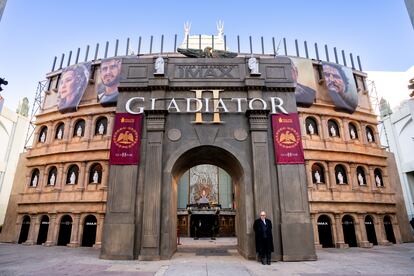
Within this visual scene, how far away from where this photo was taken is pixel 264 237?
11.1 metres

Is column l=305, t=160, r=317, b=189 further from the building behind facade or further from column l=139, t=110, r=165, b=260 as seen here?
the building behind facade

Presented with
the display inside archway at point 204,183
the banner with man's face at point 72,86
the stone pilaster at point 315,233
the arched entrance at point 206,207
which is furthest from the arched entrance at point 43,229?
the stone pilaster at point 315,233

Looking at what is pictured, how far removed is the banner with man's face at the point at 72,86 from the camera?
2516cm

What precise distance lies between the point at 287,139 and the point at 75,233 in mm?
19466

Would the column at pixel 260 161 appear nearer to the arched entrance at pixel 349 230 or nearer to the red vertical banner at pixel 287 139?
the red vertical banner at pixel 287 139

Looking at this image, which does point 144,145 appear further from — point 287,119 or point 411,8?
point 411,8

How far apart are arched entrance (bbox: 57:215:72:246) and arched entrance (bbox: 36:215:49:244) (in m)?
1.72

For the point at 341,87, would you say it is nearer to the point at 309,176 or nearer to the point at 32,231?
the point at 309,176

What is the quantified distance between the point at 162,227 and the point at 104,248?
290 centimetres

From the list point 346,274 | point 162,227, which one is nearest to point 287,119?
point 346,274

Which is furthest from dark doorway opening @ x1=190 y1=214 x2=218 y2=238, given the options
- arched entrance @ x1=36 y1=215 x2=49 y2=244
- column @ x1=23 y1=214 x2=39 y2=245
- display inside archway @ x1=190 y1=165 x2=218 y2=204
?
column @ x1=23 y1=214 x2=39 y2=245

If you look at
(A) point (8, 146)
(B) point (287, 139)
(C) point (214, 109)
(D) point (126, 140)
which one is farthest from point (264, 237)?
(A) point (8, 146)

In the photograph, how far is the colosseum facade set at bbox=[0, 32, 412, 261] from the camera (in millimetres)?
12500

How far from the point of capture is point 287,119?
14.0 meters
